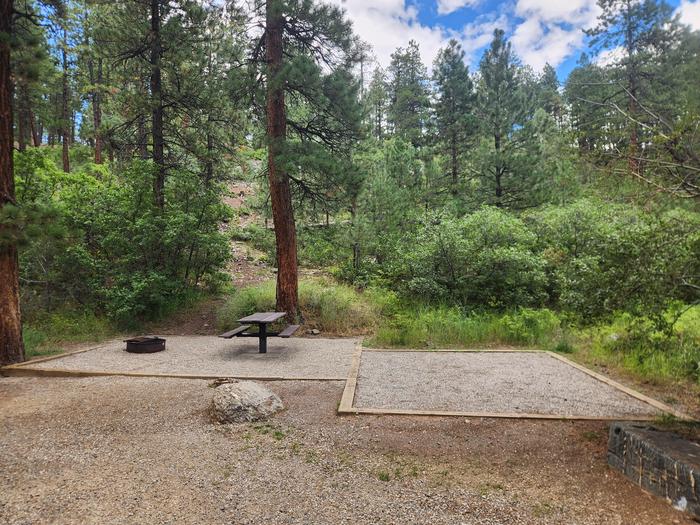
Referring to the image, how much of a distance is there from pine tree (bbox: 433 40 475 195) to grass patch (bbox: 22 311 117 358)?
12.3 m

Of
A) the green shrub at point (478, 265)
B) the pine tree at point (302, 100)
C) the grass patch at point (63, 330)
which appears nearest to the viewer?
the grass patch at point (63, 330)

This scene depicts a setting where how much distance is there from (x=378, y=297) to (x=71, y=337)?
661cm

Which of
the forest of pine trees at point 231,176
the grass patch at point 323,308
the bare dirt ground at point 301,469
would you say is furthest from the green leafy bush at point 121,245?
the bare dirt ground at point 301,469

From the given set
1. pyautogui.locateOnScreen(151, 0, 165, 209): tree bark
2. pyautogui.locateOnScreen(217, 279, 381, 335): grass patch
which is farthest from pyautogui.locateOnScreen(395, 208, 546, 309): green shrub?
pyautogui.locateOnScreen(151, 0, 165, 209): tree bark

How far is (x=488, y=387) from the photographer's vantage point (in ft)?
14.7

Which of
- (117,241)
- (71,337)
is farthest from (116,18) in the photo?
(71,337)

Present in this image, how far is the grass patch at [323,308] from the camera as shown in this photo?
325 inches

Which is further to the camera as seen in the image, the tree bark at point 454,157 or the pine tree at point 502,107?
the tree bark at point 454,157

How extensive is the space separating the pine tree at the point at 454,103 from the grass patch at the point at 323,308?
8.00 m

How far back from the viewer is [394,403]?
3961 mm

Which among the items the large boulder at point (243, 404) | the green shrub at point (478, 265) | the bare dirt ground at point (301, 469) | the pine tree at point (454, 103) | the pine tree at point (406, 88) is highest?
the pine tree at point (406, 88)

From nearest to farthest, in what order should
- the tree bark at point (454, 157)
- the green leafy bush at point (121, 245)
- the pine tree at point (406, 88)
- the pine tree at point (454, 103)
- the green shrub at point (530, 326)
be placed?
the green shrub at point (530, 326)
the green leafy bush at point (121, 245)
the pine tree at point (454, 103)
the tree bark at point (454, 157)
the pine tree at point (406, 88)

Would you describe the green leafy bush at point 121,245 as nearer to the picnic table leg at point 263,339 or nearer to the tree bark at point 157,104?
the tree bark at point 157,104

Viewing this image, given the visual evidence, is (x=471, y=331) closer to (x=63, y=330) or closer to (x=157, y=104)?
(x=63, y=330)
